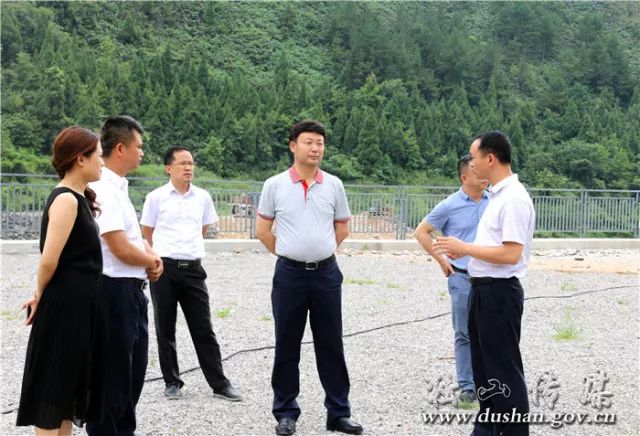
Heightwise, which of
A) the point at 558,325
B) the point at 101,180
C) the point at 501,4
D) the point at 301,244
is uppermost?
the point at 501,4

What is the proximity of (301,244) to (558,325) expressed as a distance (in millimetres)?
5285

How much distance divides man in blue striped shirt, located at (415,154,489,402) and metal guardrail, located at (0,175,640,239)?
12.7 meters

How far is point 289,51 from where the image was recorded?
49.4 metres

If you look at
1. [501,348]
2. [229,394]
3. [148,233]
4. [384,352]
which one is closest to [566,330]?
[384,352]

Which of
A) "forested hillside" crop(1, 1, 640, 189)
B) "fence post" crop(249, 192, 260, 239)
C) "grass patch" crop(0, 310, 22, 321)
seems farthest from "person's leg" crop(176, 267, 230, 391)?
"forested hillside" crop(1, 1, 640, 189)

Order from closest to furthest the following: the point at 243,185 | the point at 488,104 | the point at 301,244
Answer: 1. the point at 301,244
2. the point at 243,185
3. the point at 488,104

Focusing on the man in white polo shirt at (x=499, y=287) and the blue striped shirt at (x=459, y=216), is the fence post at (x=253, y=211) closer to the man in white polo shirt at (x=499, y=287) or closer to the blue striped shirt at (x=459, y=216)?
the blue striped shirt at (x=459, y=216)

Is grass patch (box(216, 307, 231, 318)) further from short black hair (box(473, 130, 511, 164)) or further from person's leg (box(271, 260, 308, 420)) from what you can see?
short black hair (box(473, 130, 511, 164))

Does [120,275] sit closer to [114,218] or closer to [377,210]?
[114,218]

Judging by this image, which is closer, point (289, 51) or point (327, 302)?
point (327, 302)

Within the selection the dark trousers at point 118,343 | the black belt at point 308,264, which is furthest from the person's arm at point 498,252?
the dark trousers at point 118,343

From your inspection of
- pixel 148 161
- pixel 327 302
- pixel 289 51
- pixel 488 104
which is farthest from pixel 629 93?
pixel 327 302

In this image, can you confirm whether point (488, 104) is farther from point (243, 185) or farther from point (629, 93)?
point (243, 185)

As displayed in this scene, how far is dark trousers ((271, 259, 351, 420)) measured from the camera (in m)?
5.24
